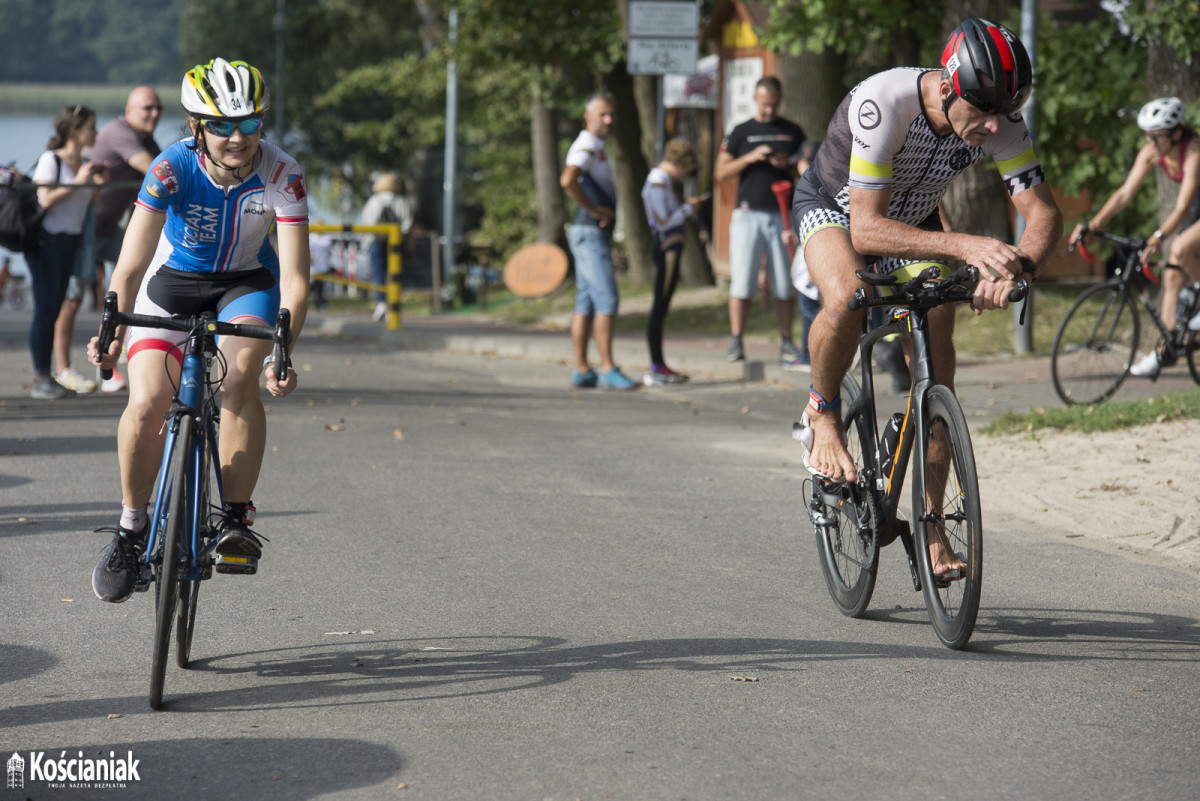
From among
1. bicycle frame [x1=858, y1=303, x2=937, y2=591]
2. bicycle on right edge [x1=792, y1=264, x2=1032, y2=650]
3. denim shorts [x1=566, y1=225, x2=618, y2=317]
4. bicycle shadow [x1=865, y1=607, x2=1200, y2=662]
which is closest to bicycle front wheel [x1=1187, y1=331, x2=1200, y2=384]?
denim shorts [x1=566, y1=225, x2=618, y2=317]

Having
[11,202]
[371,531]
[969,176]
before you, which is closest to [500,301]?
[969,176]

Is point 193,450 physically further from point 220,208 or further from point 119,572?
point 220,208

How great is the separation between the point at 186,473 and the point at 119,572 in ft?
1.68

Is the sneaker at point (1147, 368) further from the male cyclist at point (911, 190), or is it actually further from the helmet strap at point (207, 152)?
the helmet strap at point (207, 152)

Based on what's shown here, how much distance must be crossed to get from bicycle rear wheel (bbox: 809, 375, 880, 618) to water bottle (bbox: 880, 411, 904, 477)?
4.4 inches

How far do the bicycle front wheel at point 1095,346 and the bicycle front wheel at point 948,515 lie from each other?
561 cm

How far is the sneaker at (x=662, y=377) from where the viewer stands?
40.9 ft

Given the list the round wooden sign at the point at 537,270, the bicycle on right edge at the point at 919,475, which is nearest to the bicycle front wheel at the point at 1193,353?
the bicycle on right edge at the point at 919,475

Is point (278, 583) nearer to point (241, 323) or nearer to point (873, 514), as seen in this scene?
point (241, 323)

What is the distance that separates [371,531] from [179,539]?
2.50 m

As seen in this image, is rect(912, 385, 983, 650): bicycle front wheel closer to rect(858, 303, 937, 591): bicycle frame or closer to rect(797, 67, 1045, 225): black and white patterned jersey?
rect(858, 303, 937, 591): bicycle frame

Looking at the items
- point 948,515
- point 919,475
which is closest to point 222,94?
point 919,475

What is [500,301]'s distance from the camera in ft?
85.2

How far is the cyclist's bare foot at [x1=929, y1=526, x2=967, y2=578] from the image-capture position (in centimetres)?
463
